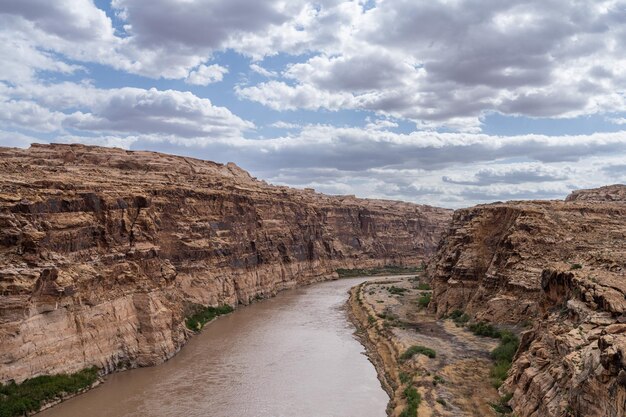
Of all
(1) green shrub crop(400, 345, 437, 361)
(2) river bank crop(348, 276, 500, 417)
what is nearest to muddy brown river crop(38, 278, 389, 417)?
(2) river bank crop(348, 276, 500, 417)

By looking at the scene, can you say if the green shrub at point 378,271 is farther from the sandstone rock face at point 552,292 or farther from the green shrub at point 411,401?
the green shrub at point 411,401

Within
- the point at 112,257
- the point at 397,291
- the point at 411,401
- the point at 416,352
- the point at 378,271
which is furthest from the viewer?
the point at 378,271

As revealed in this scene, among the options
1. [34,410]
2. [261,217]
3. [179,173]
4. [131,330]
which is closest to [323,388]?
[131,330]

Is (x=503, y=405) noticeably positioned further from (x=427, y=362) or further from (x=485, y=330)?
(x=485, y=330)

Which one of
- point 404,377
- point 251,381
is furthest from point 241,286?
point 404,377

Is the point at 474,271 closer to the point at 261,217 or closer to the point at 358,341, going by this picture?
the point at 358,341

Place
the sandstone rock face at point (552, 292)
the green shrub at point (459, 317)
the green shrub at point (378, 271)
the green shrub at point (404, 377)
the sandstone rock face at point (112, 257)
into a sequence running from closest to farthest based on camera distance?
the sandstone rock face at point (552, 292) < the sandstone rock face at point (112, 257) < the green shrub at point (404, 377) < the green shrub at point (459, 317) < the green shrub at point (378, 271)

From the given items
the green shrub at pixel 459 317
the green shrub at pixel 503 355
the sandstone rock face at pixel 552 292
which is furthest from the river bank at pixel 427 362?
the sandstone rock face at pixel 552 292

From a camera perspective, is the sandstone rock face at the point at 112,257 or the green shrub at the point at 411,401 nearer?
the green shrub at the point at 411,401
